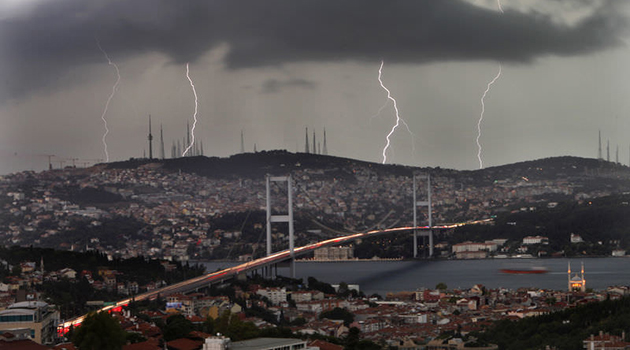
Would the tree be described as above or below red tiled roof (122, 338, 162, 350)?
above

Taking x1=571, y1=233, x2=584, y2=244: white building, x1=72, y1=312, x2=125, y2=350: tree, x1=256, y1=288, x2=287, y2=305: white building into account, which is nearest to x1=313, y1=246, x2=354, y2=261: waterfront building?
x1=571, y1=233, x2=584, y2=244: white building

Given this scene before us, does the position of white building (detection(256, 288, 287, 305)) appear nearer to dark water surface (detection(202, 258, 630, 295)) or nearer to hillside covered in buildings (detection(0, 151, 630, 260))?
dark water surface (detection(202, 258, 630, 295))

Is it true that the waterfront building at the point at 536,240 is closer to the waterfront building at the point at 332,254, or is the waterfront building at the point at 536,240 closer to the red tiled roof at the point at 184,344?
the waterfront building at the point at 332,254

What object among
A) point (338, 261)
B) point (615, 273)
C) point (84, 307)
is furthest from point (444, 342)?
point (338, 261)

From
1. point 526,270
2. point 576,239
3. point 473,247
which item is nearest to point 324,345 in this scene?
point 526,270

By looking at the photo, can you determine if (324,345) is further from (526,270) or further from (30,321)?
(526,270)

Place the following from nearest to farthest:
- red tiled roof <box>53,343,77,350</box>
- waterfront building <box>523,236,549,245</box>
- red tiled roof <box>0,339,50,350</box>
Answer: red tiled roof <box>0,339,50,350</box> < red tiled roof <box>53,343,77,350</box> < waterfront building <box>523,236,549,245</box>
